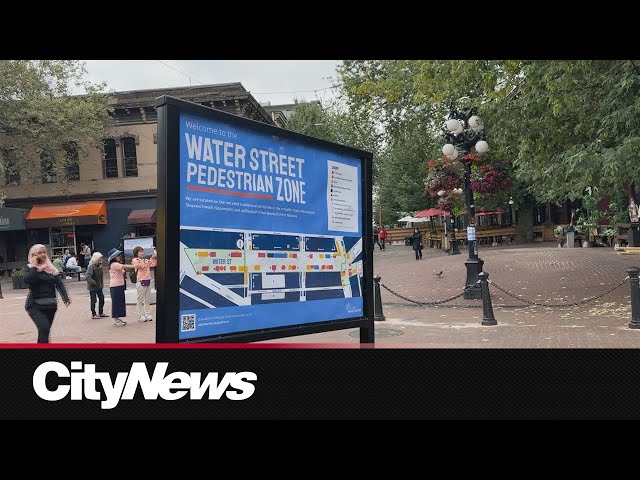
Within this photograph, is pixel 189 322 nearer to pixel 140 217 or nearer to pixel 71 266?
pixel 71 266

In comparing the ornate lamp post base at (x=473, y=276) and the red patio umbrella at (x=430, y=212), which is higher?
the red patio umbrella at (x=430, y=212)

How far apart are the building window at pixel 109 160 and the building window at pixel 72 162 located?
1412 millimetres

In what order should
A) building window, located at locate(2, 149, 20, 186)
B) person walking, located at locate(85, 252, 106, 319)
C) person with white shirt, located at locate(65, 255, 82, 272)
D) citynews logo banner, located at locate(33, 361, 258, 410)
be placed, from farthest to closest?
building window, located at locate(2, 149, 20, 186)
person with white shirt, located at locate(65, 255, 82, 272)
person walking, located at locate(85, 252, 106, 319)
citynews logo banner, located at locate(33, 361, 258, 410)

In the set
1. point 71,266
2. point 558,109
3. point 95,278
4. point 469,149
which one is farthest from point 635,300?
point 71,266

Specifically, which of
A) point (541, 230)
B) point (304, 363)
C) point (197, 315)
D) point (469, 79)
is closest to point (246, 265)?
point (197, 315)

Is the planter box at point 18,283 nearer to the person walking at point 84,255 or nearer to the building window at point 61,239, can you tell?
the person walking at point 84,255

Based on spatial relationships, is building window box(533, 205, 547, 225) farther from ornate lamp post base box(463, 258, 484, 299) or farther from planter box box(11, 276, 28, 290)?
planter box box(11, 276, 28, 290)

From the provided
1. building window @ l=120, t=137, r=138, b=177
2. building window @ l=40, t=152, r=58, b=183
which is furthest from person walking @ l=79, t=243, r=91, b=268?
building window @ l=120, t=137, r=138, b=177

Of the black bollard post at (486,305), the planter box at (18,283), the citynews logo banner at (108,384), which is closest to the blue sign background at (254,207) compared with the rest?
the citynews logo banner at (108,384)

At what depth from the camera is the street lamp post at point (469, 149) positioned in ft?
41.3

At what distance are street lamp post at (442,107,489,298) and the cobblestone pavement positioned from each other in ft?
2.22

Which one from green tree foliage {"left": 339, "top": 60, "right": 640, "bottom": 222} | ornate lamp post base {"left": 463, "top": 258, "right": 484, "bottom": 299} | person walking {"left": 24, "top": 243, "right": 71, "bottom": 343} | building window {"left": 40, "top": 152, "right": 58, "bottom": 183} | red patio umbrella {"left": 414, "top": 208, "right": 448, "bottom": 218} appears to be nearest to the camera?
person walking {"left": 24, "top": 243, "right": 71, "bottom": 343}

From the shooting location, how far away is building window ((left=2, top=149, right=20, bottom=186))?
26.9 metres

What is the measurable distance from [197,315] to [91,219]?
92.5 ft
